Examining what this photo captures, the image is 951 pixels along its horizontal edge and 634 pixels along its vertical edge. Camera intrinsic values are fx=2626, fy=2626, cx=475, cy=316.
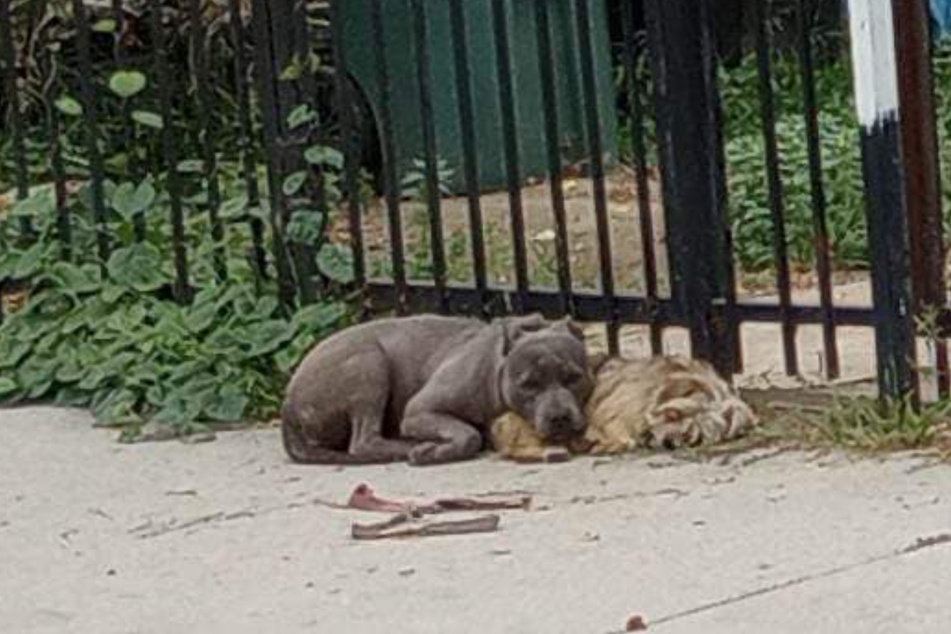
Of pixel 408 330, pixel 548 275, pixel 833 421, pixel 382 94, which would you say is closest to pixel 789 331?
pixel 833 421

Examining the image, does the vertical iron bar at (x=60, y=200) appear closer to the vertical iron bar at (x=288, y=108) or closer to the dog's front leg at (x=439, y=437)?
the vertical iron bar at (x=288, y=108)

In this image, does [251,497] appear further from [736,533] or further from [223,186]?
[223,186]

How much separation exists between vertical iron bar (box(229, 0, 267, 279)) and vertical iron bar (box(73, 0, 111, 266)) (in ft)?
1.43

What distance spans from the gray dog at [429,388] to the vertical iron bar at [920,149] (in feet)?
3.14

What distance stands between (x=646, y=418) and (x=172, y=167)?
201 centimetres

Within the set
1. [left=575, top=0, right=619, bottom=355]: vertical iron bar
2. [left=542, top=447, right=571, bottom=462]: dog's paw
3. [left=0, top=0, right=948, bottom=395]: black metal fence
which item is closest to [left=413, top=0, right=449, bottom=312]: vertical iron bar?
[left=0, top=0, right=948, bottom=395]: black metal fence

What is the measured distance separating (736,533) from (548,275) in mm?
3155

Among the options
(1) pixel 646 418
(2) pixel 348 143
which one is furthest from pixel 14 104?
(1) pixel 646 418

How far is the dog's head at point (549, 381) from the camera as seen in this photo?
A: 6.13 meters

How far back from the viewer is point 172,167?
756 centimetres

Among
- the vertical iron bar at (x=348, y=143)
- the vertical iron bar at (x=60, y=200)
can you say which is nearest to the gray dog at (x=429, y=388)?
the vertical iron bar at (x=348, y=143)

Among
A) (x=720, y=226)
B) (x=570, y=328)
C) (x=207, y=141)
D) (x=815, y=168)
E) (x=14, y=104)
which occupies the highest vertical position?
(x=14, y=104)

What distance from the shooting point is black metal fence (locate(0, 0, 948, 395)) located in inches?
258

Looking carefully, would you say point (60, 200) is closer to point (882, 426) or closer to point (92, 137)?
point (92, 137)
